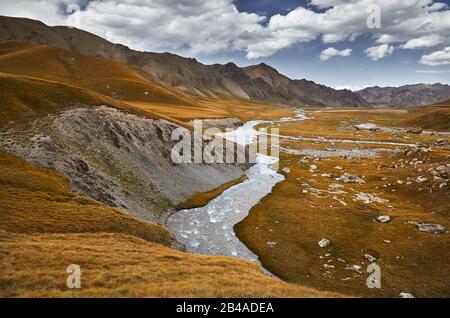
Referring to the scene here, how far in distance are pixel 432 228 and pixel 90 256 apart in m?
53.3

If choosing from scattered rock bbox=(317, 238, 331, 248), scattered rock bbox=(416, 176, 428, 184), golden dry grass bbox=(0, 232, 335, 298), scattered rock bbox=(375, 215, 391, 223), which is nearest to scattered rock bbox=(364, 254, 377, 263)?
scattered rock bbox=(317, 238, 331, 248)

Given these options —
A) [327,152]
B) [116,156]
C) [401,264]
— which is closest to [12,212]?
[116,156]

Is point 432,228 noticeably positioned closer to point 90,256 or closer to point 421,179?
point 421,179

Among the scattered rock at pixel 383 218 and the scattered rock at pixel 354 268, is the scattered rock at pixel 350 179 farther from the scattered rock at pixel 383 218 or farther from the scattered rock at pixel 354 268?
the scattered rock at pixel 354 268

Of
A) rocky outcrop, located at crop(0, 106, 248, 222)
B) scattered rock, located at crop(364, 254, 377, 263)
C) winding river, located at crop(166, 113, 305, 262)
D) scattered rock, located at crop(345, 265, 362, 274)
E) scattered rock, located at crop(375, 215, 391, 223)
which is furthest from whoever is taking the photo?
scattered rock, located at crop(375, 215, 391, 223)

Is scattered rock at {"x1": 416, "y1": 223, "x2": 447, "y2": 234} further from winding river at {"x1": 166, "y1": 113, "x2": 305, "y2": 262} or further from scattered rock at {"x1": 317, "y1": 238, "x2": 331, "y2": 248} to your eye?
winding river at {"x1": 166, "y1": 113, "x2": 305, "y2": 262}

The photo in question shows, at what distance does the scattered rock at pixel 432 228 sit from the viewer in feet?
174

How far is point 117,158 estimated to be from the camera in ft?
219

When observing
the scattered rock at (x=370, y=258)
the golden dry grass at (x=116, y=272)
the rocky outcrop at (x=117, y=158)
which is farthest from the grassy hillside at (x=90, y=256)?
the scattered rock at (x=370, y=258)

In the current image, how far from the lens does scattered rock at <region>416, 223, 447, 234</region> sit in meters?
53.2

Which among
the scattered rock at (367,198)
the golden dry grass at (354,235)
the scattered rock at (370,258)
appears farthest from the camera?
the scattered rock at (367,198)

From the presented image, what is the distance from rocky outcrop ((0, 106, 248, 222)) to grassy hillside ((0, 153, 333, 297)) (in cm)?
653

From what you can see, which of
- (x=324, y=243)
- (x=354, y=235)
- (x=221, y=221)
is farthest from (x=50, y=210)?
(x=354, y=235)

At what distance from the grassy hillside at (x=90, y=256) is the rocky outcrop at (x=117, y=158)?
6.53 meters
